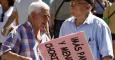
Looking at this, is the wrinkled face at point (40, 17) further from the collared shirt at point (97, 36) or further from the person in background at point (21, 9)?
the person in background at point (21, 9)

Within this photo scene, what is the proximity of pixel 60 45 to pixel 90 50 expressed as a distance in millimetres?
345

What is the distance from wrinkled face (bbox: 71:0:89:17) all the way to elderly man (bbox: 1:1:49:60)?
2.27ft

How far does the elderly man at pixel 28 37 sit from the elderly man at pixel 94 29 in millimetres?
741

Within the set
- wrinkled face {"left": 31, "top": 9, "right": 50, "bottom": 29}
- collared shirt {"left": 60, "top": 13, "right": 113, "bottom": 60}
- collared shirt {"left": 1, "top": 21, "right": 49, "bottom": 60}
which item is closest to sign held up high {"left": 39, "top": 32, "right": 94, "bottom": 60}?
collared shirt {"left": 1, "top": 21, "right": 49, "bottom": 60}

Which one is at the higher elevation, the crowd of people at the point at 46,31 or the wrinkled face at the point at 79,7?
the wrinkled face at the point at 79,7

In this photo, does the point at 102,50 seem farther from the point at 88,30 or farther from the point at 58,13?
the point at 58,13

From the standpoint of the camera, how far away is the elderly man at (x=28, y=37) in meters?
5.57

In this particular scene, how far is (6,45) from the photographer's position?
18.3ft

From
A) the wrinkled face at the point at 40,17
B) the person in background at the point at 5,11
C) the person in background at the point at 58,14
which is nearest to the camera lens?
the wrinkled face at the point at 40,17

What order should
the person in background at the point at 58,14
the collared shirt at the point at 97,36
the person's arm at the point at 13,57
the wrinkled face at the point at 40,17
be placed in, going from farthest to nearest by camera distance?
the person in background at the point at 58,14, the collared shirt at the point at 97,36, the wrinkled face at the point at 40,17, the person's arm at the point at 13,57

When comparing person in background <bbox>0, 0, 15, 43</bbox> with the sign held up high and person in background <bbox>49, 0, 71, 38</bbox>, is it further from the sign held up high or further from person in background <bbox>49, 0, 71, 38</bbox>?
the sign held up high

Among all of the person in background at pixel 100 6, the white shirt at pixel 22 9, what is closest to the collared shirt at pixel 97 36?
the white shirt at pixel 22 9

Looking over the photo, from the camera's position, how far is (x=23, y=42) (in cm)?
564

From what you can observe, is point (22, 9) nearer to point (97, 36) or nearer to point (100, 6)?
point (100, 6)
